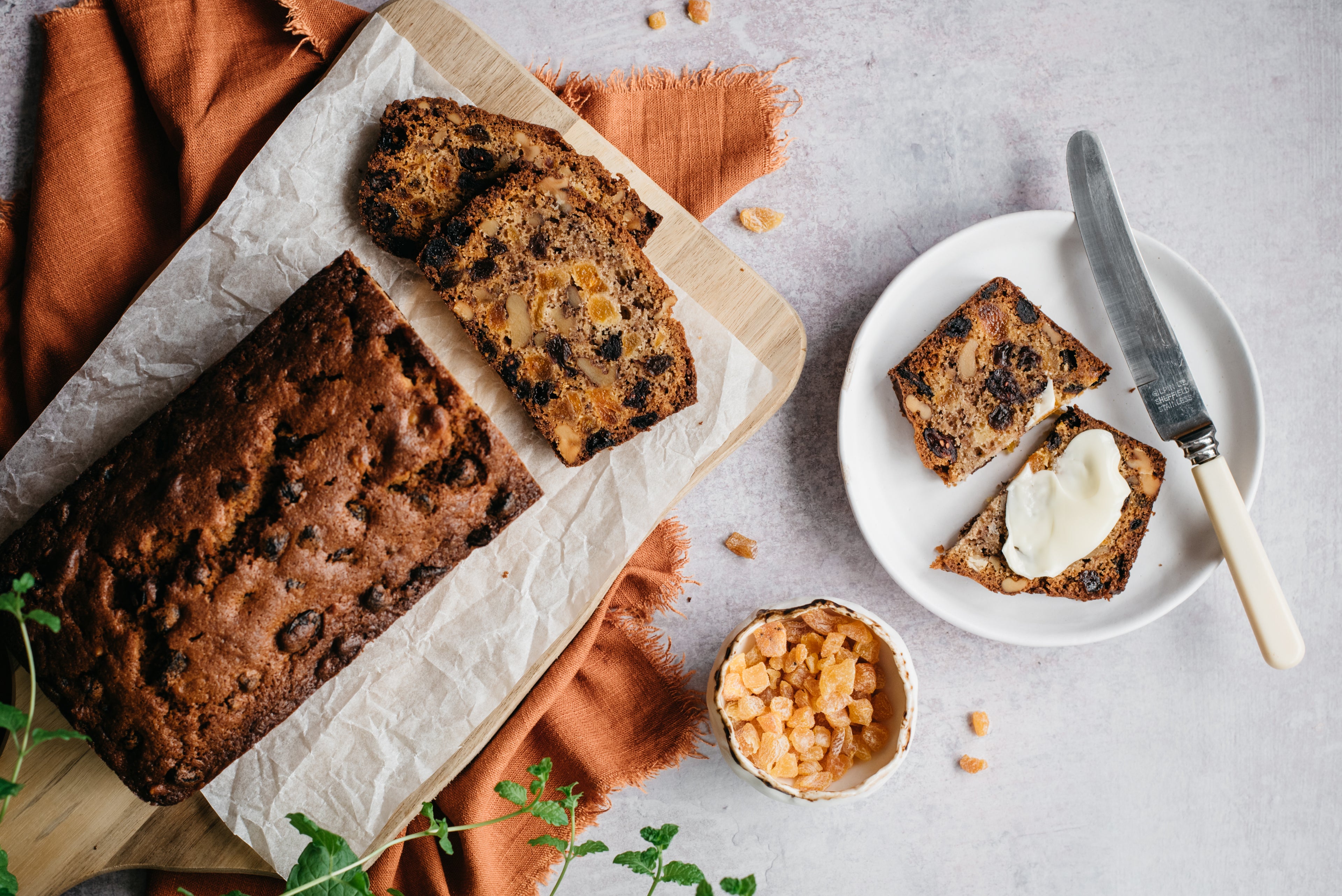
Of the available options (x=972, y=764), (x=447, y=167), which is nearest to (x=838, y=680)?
(x=972, y=764)

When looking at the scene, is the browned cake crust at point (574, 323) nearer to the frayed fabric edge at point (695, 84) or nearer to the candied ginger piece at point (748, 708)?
the frayed fabric edge at point (695, 84)

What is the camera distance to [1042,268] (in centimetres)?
302

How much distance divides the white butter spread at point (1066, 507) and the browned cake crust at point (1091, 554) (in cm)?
4

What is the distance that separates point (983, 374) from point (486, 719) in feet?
7.14

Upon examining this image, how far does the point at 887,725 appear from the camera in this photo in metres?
2.88

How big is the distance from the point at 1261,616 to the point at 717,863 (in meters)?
2.24

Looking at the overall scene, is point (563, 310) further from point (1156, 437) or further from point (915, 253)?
point (1156, 437)

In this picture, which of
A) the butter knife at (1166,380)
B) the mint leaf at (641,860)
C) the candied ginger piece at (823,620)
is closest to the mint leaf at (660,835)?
the mint leaf at (641,860)

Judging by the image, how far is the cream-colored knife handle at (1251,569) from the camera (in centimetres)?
287

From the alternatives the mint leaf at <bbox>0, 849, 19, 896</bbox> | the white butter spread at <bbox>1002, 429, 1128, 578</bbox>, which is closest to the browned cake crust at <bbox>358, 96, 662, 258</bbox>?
the white butter spread at <bbox>1002, 429, 1128, 578</bbox>

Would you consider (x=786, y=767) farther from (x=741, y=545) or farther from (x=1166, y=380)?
(x=1166, y=380)

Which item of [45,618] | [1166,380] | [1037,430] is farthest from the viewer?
[1037,430]

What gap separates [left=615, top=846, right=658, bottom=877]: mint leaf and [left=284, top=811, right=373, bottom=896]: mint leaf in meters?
0.65

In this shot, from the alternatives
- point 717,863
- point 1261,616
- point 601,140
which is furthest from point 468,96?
point 1261,616
